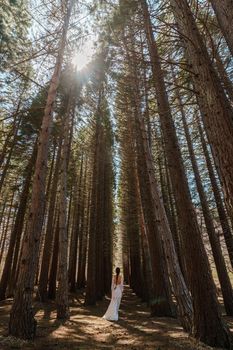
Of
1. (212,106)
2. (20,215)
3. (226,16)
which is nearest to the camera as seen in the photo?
(212,106)

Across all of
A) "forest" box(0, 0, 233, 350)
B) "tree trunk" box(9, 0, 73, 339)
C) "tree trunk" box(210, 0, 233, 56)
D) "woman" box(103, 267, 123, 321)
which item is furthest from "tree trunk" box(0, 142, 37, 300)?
"tree trunk" box(210, 0, 233, 56)

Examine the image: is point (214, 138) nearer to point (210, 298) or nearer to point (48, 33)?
point (210, 298)

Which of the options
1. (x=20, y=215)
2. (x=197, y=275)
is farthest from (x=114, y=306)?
(x=20, y=215)

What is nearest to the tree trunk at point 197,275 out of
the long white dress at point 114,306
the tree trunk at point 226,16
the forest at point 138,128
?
the forest at point 138,128

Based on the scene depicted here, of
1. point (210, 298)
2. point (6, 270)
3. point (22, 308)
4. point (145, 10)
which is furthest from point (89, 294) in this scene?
point (145, 10)

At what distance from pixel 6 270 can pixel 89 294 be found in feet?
15.7

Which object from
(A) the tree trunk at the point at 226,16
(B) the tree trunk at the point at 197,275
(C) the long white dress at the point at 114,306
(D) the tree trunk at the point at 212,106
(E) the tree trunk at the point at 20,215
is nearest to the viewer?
(D) the tree trunk at the point at 212,106

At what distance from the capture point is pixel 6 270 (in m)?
14.3

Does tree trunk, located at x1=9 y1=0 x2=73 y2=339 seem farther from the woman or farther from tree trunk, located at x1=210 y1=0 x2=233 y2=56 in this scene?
tree trunk, located at x1=210 y1=0 x2=233 y2=56

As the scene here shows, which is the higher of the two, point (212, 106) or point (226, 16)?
point (226, 16)

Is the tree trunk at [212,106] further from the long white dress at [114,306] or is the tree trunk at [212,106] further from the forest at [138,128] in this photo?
the long white dress at [114,306]

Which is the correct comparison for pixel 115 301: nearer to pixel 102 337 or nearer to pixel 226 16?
pixel 102 337

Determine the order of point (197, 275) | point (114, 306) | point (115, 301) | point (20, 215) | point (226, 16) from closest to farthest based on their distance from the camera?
1. point (226, 16)
2. point (197, 275)
3. point (114, 306)
4. point (115, 301)
5. point (20, 215)

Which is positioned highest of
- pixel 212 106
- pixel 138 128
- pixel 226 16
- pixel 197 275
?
pixel 138 128
